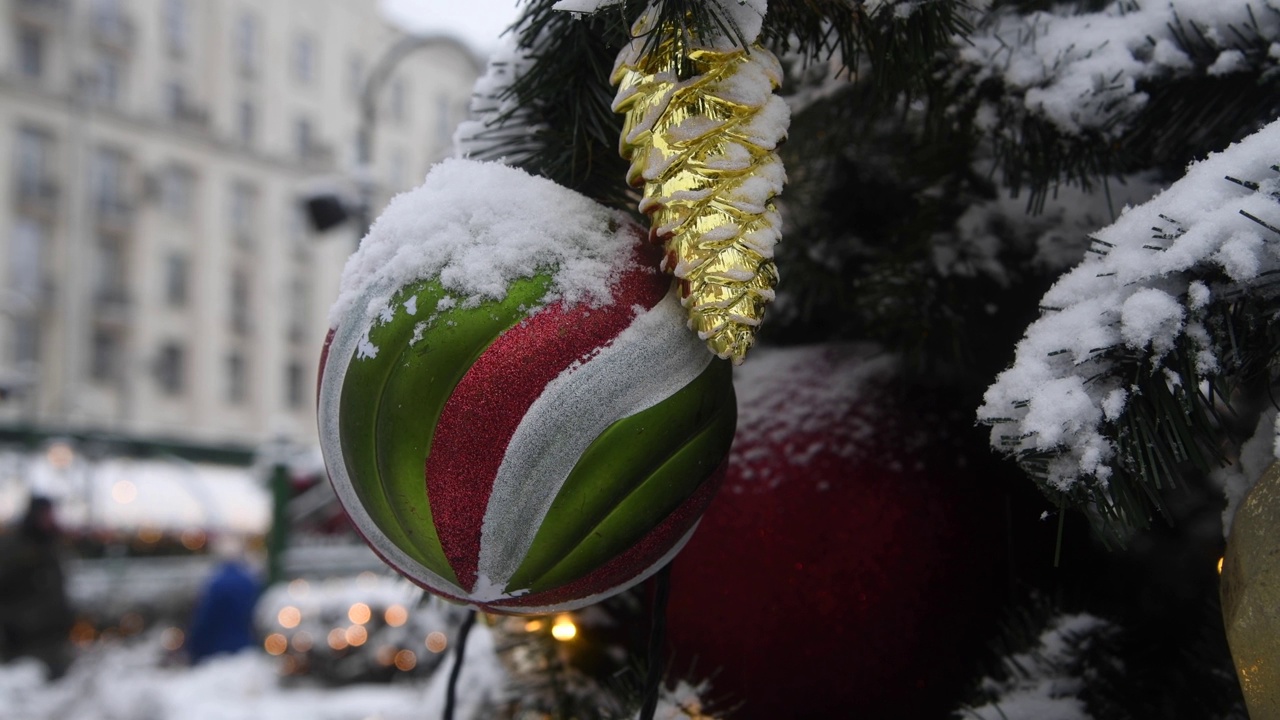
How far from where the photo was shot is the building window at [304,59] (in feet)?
74.4

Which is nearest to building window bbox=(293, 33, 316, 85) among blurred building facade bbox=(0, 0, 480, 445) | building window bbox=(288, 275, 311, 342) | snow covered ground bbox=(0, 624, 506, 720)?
blurred building facade bbox=(0, 0, 480, 445)

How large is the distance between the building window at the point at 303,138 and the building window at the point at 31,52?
4.92m

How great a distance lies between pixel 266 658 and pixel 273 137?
64.0ft

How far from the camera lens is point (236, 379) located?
21.1 m

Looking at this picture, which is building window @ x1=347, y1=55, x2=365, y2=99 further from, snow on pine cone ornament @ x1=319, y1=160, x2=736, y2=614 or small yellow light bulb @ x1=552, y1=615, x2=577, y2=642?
snow on pine cone ornament @ x1=319, y1=160, x2=736, y2=614

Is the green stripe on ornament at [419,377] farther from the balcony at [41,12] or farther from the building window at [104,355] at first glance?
the balcony at [41,12]

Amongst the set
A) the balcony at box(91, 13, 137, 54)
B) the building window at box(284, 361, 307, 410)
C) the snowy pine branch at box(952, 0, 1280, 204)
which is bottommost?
the building window at box(284, 361, 307, 410)

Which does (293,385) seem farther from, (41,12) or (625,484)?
(625,484)

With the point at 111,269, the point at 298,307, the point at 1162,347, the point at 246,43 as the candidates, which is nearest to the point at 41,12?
the point at 246,43

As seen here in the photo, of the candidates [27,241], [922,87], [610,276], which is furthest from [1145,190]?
[27,241]

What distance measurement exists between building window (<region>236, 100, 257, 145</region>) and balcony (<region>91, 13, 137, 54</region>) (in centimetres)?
237

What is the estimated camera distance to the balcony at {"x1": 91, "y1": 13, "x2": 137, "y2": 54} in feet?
65.4

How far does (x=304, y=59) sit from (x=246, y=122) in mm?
2141

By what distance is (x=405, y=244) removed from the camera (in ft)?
1.75
